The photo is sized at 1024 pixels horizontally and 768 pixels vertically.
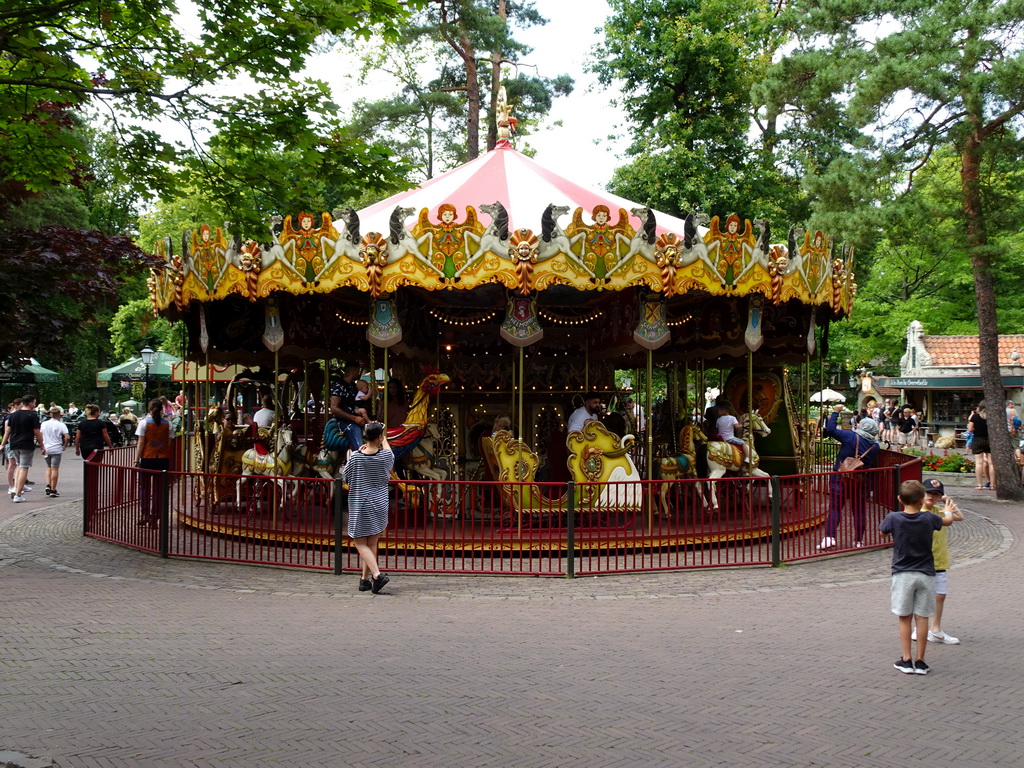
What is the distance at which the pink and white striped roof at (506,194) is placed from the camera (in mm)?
13859

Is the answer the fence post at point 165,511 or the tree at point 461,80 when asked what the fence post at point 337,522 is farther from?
the tree at point 461,80

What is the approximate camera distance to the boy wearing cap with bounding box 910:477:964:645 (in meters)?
6.92

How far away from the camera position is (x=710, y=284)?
12.2m

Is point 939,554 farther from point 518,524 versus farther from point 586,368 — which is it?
point 586,368

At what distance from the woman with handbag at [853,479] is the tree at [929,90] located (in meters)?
7.19

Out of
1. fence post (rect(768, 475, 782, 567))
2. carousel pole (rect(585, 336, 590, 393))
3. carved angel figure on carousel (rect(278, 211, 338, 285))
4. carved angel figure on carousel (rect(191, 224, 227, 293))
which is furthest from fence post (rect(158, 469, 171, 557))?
fence post (rect(768, 475, 782, 567))

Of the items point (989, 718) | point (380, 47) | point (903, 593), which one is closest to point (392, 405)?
point (903, 593)

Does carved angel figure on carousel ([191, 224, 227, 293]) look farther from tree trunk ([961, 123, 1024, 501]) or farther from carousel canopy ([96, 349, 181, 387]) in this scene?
carousel canopy ([96, 349, 181, 387])

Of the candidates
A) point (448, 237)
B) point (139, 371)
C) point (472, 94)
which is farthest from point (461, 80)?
point (448, 237)

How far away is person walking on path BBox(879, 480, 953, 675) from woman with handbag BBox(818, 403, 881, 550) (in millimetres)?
4392

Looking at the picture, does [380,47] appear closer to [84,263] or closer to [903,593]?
[84,263]

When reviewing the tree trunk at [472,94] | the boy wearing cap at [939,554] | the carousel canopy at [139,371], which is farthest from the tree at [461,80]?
the boy wearing cap at [939,554]

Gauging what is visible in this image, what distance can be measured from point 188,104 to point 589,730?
6.69 m

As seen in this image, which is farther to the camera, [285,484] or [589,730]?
[285,484]
